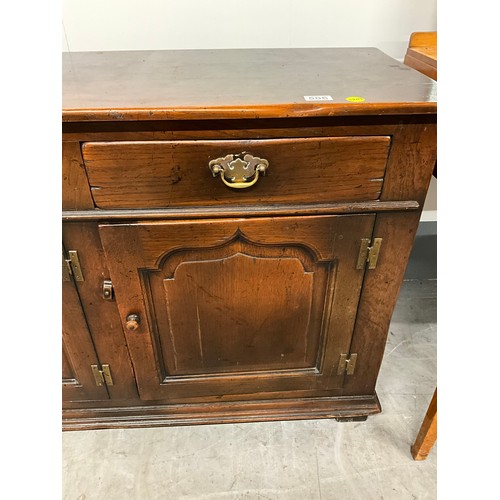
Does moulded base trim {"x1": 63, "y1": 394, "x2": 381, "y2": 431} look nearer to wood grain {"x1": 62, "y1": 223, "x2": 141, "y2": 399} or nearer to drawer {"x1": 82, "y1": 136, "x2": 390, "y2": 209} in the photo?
wood grain {"x1": 62, "y1": 223, "x2": 141, "y2": 399}

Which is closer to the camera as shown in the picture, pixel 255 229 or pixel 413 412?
pixel 255 229

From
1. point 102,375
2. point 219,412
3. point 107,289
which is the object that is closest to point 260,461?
point 219,412

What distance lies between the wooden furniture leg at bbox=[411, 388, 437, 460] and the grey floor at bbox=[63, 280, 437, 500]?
25mm

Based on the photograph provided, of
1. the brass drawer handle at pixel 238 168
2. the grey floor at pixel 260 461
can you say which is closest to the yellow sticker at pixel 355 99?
the brass drawer handle at pixel 238 168

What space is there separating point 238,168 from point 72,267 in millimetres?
357

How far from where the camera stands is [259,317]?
870 millimetres

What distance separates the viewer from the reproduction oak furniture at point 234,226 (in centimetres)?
65

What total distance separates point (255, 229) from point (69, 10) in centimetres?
73

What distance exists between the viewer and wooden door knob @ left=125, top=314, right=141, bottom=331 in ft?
2.70

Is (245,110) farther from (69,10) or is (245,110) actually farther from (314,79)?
(69,10)

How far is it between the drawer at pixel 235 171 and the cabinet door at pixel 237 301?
0.04 meters

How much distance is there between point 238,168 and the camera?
663 millimetres

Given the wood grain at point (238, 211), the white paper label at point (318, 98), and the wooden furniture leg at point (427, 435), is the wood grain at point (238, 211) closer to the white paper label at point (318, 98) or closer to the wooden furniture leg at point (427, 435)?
the white paper label at point (318, 98)
